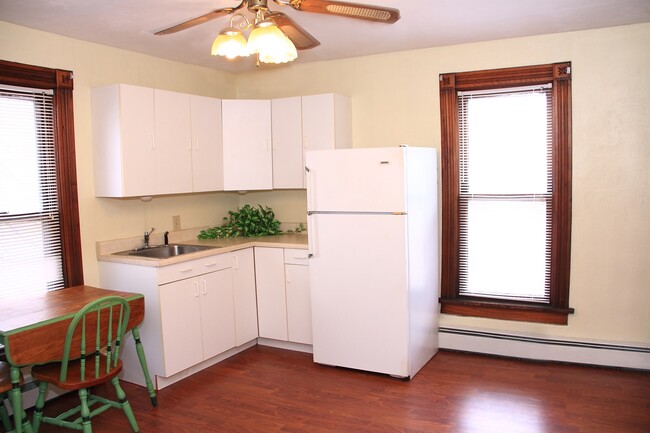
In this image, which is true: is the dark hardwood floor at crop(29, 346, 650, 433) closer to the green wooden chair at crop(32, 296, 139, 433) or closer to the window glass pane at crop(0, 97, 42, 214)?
the green wooden chair at crop(32, 296, 139, 433)

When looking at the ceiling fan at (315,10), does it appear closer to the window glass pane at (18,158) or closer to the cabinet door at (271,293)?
the window glass pane at (18,158)

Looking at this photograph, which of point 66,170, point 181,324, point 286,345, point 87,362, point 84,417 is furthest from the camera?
point 286,345

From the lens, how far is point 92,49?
3744mm

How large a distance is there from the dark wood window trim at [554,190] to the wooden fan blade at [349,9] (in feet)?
5.85

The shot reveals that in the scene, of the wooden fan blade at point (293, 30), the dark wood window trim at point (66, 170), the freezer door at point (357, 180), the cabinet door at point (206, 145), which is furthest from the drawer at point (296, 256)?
the wooden fan blade at point (293, 30)

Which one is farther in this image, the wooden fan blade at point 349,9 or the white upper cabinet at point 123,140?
the white upper cabinet at point 123,140

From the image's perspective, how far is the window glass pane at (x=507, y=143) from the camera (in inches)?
154

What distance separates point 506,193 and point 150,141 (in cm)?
266

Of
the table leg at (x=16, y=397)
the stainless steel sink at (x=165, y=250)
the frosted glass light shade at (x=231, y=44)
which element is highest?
the frosted glass light shade at (x=231, y=44)

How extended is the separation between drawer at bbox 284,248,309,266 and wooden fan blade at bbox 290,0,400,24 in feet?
6.82

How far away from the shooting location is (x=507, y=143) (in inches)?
157

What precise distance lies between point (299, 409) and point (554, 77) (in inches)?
113

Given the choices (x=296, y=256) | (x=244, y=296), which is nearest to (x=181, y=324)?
(x=244, y=296)

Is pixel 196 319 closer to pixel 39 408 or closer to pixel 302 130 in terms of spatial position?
pixel 39 408
